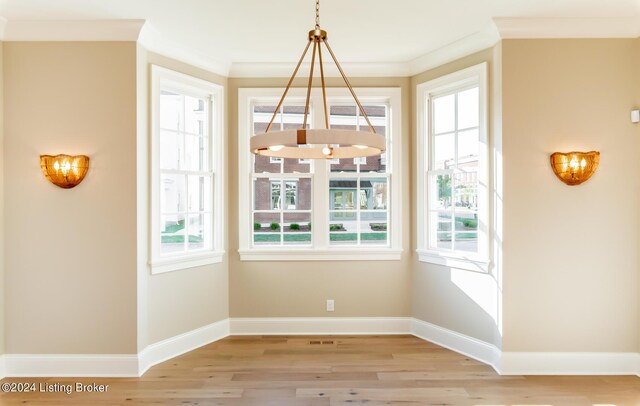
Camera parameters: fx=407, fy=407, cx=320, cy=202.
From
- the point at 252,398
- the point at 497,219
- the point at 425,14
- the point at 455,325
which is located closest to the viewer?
the point at 252,398

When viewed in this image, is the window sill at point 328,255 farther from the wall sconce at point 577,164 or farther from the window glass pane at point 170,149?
the wall sconce at point 577,164

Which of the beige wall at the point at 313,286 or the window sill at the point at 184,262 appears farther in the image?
the beige wall at the point at 313,286

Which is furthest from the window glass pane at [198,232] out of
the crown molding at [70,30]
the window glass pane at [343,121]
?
the crown molding at [70,30]

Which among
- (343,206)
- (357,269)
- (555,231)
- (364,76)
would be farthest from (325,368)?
(364,76)

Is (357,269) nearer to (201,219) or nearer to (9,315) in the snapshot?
(201,219)

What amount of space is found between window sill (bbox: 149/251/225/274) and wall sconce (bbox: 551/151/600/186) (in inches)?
125

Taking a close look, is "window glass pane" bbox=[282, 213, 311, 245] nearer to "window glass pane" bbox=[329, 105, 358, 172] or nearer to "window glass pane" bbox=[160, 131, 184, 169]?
"window glass pane" bbox=[329, 105, 358, 172]

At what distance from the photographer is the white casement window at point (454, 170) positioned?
359cm

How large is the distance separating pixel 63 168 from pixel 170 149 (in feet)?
2.92

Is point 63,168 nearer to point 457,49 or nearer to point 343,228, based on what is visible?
point 343,228

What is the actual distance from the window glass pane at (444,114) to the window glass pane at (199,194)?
237 centimetres

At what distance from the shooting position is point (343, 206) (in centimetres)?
437

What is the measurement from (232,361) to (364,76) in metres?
3.07

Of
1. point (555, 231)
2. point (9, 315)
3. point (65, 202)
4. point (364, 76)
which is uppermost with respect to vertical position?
point (364, 76)
